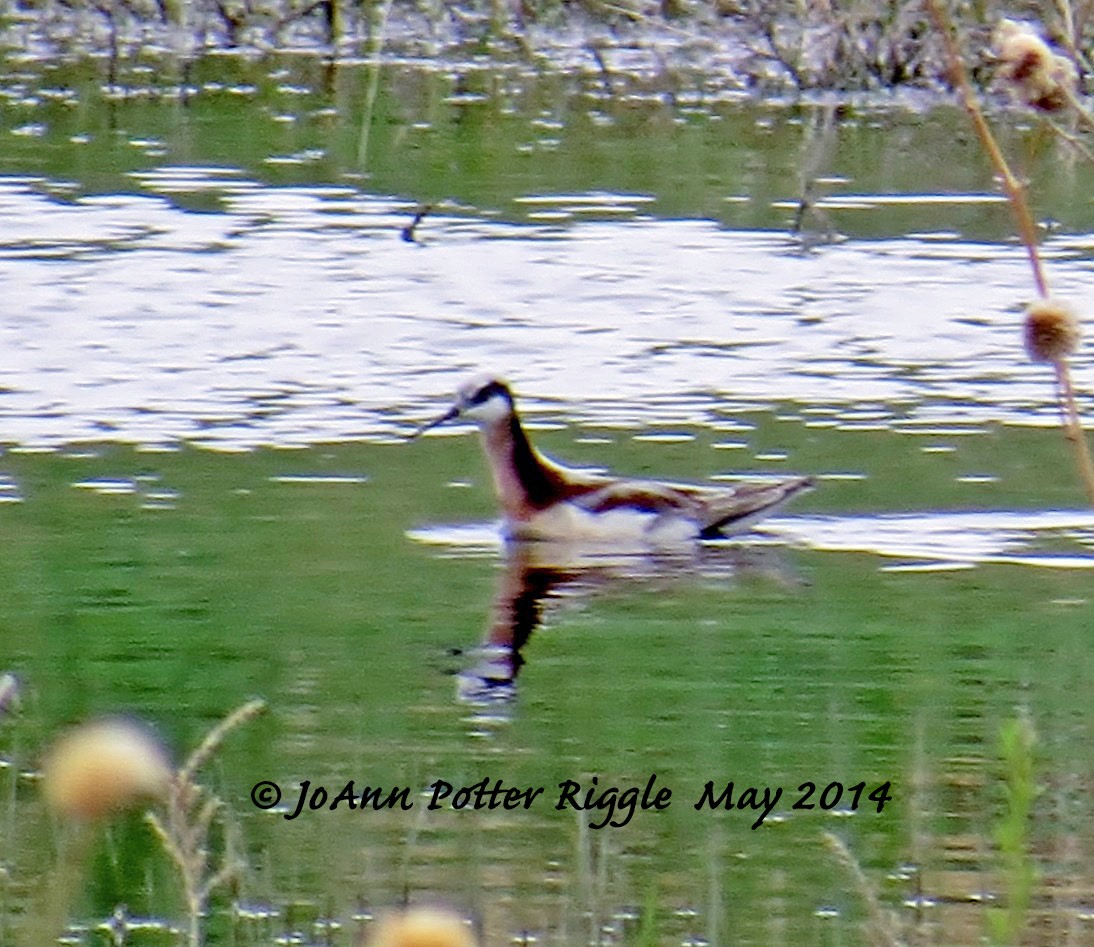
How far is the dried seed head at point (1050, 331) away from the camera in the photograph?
3.79 meters

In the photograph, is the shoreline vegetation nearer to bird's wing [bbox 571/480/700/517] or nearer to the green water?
bird's wing [bbox 571/480/700/517]

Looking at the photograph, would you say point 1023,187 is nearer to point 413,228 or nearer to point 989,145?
point 989,145

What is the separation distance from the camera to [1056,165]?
14.7 metres

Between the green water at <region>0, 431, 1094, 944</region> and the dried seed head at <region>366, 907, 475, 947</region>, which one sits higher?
the dried seed head at <region>366, 907, 475, 947</region>

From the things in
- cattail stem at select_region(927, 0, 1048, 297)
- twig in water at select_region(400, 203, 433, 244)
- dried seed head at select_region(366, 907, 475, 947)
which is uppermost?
cattail stem at select_region(927, 0, 1048, 297)

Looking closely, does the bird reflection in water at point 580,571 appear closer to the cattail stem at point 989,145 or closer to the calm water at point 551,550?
the calm water at point 551,550

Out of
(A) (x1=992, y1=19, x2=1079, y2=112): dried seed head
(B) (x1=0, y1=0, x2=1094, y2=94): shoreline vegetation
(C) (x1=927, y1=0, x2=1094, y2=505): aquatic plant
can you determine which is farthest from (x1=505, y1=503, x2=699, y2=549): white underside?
(B) (x1=0, y1=0, x2=1094, y2=94): shoreline vegetation

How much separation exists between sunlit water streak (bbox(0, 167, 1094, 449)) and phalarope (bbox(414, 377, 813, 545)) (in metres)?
0.94

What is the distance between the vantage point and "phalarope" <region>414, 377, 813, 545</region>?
7.88 metres

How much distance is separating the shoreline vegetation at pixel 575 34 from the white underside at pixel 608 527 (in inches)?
320

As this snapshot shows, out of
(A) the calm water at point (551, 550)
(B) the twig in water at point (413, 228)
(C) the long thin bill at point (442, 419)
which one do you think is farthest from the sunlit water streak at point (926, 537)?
(B) the twig in water at point (413, 228)

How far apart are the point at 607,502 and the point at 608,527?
6 cm

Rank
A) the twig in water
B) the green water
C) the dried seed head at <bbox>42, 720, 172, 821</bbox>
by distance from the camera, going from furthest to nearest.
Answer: the twig in water → the green water → the dried seed head at <bbox>42, 720, 172, 821</bbox>

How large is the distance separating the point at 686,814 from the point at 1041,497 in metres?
2.91
